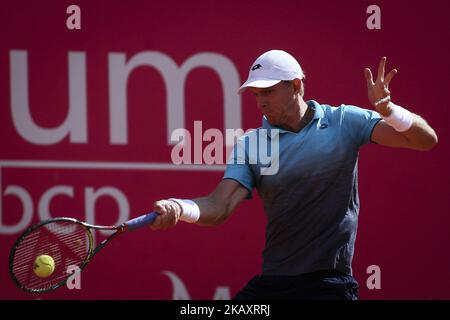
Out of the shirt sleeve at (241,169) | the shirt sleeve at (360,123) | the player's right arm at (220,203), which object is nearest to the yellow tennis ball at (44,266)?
the player's right arm at (220,203)

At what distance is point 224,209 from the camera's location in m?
4.52

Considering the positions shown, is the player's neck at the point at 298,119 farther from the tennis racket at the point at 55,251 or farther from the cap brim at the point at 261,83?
the tennis racket at the point at 55,251

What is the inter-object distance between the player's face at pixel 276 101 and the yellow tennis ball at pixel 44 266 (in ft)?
3.95

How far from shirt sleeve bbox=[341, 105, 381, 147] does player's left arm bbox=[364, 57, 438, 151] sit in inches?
1.1

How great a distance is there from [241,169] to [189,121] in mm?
1521

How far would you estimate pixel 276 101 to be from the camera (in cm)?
459

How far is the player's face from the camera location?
4.59m

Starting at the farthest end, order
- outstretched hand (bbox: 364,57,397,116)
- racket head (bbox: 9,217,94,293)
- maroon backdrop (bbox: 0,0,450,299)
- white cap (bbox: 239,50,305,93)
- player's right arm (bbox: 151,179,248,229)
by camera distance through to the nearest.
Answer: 1. maroon backdrop (bbox: 0,0,450,299)
2. white cap (bbox: 239,50,305,93)
3. player's right arm (bbox: 151,179,248,229)
4. racket head (bbox: 9,217,94,293)
5. outstretched hand (bbox: 364,57,397,116)

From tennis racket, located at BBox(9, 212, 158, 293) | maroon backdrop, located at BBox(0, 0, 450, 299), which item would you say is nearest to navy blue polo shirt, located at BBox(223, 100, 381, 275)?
tennis racket, located at BBox(9, 212, 158, 293)

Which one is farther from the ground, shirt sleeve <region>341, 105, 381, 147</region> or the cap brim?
the cap brim

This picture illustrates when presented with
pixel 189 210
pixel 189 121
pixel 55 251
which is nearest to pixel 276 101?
pixel 189 210

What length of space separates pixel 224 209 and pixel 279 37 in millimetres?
1877

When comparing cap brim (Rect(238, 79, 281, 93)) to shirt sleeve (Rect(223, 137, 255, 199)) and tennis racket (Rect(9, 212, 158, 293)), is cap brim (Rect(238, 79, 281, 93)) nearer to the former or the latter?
shirt sleeve (Rect(223, 137, 255, 199))
